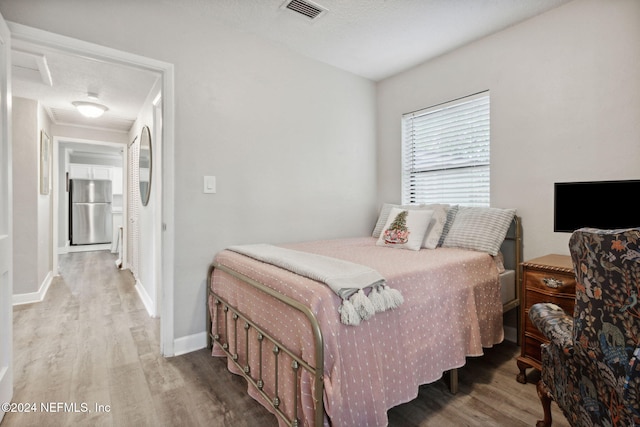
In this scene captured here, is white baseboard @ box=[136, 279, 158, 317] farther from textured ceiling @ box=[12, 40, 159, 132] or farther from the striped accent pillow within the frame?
the striped accent pillow

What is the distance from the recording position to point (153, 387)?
1842 mm

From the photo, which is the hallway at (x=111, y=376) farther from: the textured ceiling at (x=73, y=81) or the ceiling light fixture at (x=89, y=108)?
the ceiling light fixture at (x=89, y=108)

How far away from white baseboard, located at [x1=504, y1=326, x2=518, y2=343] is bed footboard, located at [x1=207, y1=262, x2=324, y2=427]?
79.0 inches

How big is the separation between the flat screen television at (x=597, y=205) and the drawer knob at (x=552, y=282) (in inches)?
14.9

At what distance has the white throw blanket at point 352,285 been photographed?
126cm

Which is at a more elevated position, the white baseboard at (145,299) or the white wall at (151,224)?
the white wall at (151,224)

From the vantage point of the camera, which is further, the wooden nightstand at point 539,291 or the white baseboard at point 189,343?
the white baseboard at point 189,343

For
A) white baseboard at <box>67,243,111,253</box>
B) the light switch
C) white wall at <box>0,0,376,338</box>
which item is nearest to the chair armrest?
white wall at <box>0,0,376,338</box>

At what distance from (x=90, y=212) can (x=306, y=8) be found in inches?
312

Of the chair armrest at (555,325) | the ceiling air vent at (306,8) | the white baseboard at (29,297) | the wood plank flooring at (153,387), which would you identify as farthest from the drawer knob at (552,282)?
the white baseboard at (29,297)

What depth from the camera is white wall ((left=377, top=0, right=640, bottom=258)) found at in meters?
1.93

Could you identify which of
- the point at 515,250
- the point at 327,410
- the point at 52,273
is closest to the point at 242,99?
the point at 327,410

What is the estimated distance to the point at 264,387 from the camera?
1591 mm

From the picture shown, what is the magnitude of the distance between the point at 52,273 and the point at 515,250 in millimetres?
5805
